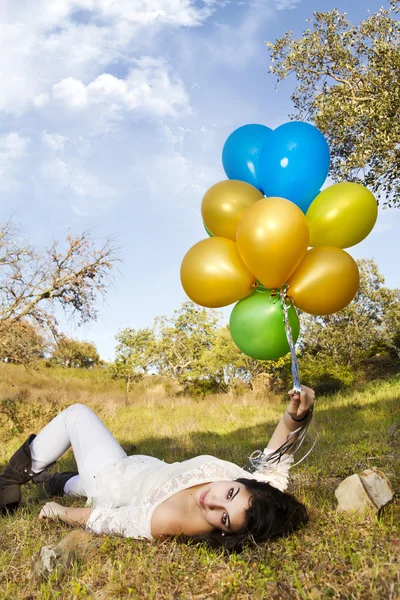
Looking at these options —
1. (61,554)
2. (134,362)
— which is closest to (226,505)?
(61,554)

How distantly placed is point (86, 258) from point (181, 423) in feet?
17.5

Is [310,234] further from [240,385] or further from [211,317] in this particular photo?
[211,317]

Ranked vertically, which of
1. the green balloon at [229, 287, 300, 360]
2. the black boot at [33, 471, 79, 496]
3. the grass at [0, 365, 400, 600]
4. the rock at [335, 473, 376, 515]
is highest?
the green balloon at [229, 287, 300, 360]

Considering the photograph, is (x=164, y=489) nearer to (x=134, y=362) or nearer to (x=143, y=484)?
(x=143, y=484)

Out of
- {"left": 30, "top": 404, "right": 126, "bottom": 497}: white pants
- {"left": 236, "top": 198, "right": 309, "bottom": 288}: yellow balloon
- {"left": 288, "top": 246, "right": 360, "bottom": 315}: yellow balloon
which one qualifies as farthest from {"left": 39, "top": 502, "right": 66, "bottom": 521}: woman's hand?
{"left": 288, "top": 246, "right": 360, "bottom": 315}: yellow balloon

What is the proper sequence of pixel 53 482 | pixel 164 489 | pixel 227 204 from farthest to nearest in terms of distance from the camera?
1. pixel 53 482
2. pixel 227 204
3. pixel 164 489

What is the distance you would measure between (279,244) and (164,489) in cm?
181

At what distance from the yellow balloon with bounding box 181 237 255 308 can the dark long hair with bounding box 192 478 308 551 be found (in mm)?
1558

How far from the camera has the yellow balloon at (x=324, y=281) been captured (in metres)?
3.79

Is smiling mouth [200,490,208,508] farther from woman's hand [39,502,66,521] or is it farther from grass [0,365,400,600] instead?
woman's hand [39,502,66,521]

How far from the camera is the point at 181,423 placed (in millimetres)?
9477

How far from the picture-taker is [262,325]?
3920mm

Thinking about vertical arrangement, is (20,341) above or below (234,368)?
above

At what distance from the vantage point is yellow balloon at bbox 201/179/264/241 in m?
4.11
